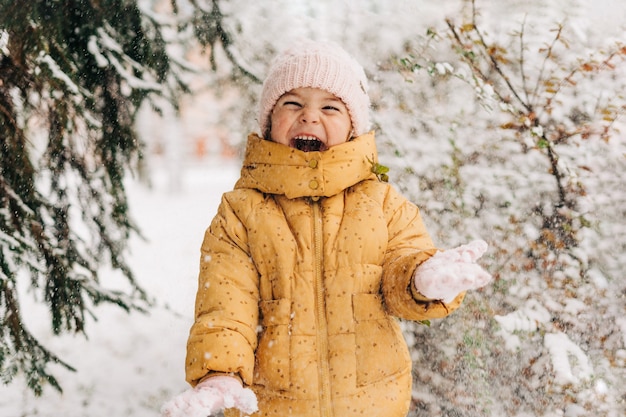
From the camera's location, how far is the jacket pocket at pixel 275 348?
75.2 inches

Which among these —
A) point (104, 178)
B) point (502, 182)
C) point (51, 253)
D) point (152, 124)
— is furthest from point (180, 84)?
point (152, 124)

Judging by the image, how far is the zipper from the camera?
190 cm

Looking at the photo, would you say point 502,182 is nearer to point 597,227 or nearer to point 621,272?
point 597,227

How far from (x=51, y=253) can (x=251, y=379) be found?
77.0 inches

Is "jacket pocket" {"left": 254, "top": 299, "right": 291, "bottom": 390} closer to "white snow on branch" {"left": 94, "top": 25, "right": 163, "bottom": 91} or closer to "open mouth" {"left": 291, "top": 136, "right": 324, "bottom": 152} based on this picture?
"open mouth" {"left": 291, "top": 136, "right": 324, "bottom": 152}

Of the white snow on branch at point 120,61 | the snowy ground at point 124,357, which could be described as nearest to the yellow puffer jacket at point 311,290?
the white snow on branch at point 120,61

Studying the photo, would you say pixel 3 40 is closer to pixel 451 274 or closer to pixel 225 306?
pixel 225 306

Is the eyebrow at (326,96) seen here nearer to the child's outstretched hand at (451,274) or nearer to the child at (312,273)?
the child at (312,273)

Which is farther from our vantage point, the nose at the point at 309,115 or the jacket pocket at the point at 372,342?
the nose at the point at 309,115

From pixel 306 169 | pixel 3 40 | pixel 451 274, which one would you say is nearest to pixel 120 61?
pixel 3 40

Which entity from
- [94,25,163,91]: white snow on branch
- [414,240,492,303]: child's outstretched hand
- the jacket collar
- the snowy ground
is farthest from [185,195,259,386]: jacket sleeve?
the snowy ground

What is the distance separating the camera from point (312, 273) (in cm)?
198

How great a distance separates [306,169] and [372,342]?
646 mm

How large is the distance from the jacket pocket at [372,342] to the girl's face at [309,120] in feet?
2.02
